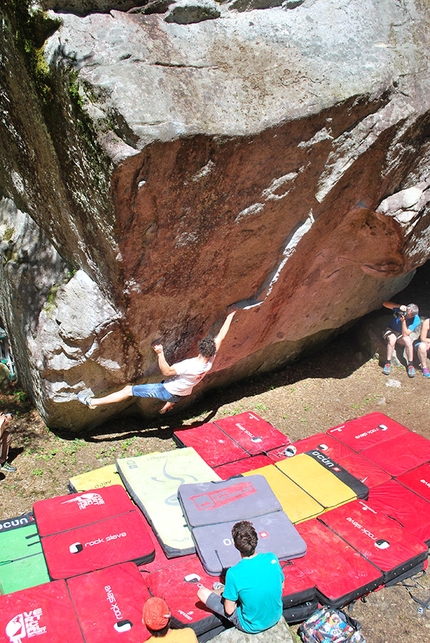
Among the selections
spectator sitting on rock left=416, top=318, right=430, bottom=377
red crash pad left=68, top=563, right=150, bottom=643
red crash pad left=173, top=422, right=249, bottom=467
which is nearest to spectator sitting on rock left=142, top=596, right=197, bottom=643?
red crash pad left=68, top=563, right=150, bottom=643

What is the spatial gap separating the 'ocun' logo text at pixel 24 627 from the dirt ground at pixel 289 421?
1.60 m

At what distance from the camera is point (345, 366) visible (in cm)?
848

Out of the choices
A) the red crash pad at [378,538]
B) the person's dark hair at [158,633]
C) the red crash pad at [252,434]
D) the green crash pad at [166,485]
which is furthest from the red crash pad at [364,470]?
the person's dark hair at [158,633]

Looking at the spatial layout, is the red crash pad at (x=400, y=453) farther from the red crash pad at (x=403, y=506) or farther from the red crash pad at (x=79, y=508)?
the red crash pad at (x=79, y=508)

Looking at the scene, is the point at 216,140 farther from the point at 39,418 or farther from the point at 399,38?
the point at 39,418

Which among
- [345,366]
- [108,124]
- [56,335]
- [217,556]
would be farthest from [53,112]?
[345,366]

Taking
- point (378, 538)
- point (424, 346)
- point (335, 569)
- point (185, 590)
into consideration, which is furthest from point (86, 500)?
point (424, 346)

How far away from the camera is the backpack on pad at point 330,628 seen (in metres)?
4.25

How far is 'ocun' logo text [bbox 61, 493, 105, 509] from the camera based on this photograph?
201 inches

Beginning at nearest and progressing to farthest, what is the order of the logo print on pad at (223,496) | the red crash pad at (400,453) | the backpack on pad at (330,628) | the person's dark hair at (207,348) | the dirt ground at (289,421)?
the backpack on pad at (330,628), the dirt ground at (289,421), the logo print on pad at (223,496), the red crash pad at (400,453), the person's dark hair at (207,348)

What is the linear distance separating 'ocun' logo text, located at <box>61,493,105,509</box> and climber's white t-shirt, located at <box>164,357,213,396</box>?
1433 mm

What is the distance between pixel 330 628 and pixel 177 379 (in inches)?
110

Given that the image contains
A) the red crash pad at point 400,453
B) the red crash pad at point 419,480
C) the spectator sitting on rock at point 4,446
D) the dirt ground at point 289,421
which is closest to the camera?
the dirt ground at point 289,421

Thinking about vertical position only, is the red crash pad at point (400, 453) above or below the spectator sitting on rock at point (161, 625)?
below
